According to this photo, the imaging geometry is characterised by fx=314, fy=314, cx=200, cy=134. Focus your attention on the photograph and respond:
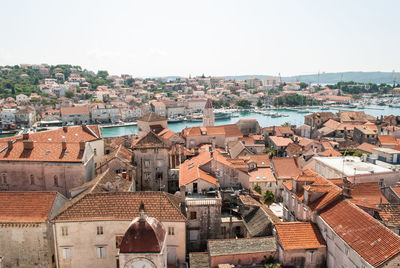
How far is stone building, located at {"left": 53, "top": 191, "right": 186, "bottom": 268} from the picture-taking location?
68.5ft

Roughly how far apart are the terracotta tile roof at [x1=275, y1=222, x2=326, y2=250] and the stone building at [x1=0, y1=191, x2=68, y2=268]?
1570 cm

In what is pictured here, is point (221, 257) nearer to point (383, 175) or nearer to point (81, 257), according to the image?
point (81, 257)

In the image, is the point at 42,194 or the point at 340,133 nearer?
the point at 42,194

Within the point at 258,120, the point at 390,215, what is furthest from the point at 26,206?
the point at 258,120

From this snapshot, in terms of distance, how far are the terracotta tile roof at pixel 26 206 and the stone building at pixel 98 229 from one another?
175 cm

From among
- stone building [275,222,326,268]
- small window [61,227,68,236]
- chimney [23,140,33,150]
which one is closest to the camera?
stone building [275,222,326,268]

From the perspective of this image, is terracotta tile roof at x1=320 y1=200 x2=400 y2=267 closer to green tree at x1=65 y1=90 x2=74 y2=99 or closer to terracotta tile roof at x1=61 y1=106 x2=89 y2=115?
terracotta tile roof at x1=61 y1=106 x2=89 y2=115

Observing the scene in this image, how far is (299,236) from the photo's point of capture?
67.6 feet

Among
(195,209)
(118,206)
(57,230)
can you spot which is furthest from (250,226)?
(57,230)

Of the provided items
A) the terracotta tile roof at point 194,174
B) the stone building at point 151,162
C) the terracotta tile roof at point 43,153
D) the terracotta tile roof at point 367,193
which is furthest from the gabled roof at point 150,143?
the terracotta tile roof at point 367,193

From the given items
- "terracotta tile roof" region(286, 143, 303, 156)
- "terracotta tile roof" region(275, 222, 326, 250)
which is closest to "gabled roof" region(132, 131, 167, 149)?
"terracotta tile roof" region(275, 222, 326, 250)

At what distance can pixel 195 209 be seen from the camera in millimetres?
24297

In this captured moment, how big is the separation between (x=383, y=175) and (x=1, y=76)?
20969cm

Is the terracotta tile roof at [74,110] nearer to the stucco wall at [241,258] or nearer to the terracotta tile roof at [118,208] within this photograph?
the terracotta tile roof at [118,208]
